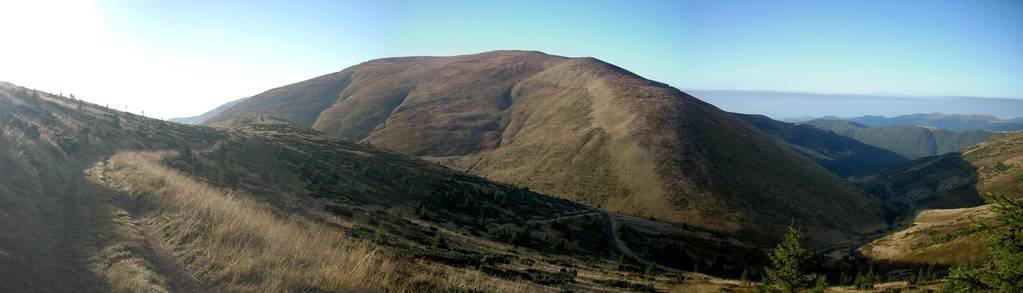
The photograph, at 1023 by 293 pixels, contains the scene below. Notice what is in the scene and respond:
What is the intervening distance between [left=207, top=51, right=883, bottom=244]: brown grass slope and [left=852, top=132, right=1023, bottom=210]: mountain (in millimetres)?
25810

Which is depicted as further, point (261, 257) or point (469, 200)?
point (469, 200)

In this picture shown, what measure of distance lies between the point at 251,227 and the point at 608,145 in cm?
9867

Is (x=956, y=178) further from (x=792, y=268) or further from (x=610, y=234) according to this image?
(x=792, y=268)

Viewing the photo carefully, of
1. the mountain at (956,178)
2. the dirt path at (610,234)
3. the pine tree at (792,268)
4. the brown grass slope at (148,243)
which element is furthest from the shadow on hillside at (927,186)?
the brown grass slope at (148,243)

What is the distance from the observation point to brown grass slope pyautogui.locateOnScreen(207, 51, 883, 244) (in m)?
77.6

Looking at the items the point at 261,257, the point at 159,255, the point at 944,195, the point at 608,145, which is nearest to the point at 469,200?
the point at 159,255

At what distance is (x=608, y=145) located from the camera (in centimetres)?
10494

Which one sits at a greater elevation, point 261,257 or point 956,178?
point 261,257

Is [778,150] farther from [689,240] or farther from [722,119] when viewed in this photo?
[689,240]

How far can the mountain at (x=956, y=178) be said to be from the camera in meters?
100

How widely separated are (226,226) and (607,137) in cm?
10346

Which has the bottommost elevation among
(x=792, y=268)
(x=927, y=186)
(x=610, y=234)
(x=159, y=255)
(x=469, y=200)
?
(x=927, y=186)

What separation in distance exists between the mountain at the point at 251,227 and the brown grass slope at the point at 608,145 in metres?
25.4

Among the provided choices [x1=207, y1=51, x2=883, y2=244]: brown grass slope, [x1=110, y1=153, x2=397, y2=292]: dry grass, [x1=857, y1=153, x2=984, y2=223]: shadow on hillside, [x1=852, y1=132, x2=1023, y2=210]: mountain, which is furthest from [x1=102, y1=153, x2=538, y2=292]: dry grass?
[x1=852, y1=132, x2=1023, y2=210]: mountain
